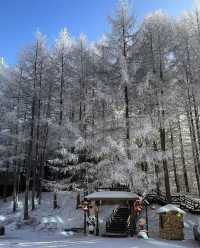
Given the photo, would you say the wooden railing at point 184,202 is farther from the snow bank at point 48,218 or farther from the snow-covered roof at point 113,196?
the snow bank at point 48,218

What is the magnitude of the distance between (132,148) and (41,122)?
36.7 feet

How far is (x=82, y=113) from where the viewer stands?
2252cm

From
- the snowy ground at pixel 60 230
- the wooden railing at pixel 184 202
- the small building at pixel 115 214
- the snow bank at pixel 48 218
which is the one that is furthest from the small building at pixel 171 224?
the snow bank at pixel 48 218

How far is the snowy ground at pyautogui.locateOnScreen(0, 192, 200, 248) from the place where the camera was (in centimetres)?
1238

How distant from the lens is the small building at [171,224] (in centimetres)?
1404

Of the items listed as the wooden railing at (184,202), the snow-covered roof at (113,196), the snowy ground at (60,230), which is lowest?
the snowy ground at (60,230)

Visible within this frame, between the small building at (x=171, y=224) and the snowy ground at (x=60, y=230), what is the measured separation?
1.50 feet

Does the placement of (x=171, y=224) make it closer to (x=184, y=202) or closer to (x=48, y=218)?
(x=184, y=202)

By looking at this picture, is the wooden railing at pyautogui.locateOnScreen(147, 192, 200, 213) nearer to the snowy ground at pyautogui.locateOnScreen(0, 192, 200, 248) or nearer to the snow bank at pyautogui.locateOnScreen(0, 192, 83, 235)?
the snowy ground at pyautogui.locateOnScreen(0, 192, 200, 248)

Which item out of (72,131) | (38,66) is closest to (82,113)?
(72,131)

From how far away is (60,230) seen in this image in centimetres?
1722

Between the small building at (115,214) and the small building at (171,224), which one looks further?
the small building at (115,214)

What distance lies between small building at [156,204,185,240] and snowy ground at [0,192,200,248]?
46 cm

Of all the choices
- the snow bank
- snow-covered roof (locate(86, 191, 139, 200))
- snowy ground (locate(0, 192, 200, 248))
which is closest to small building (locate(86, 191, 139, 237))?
snow-covered roof (locate(86, 191, 139, 200))
